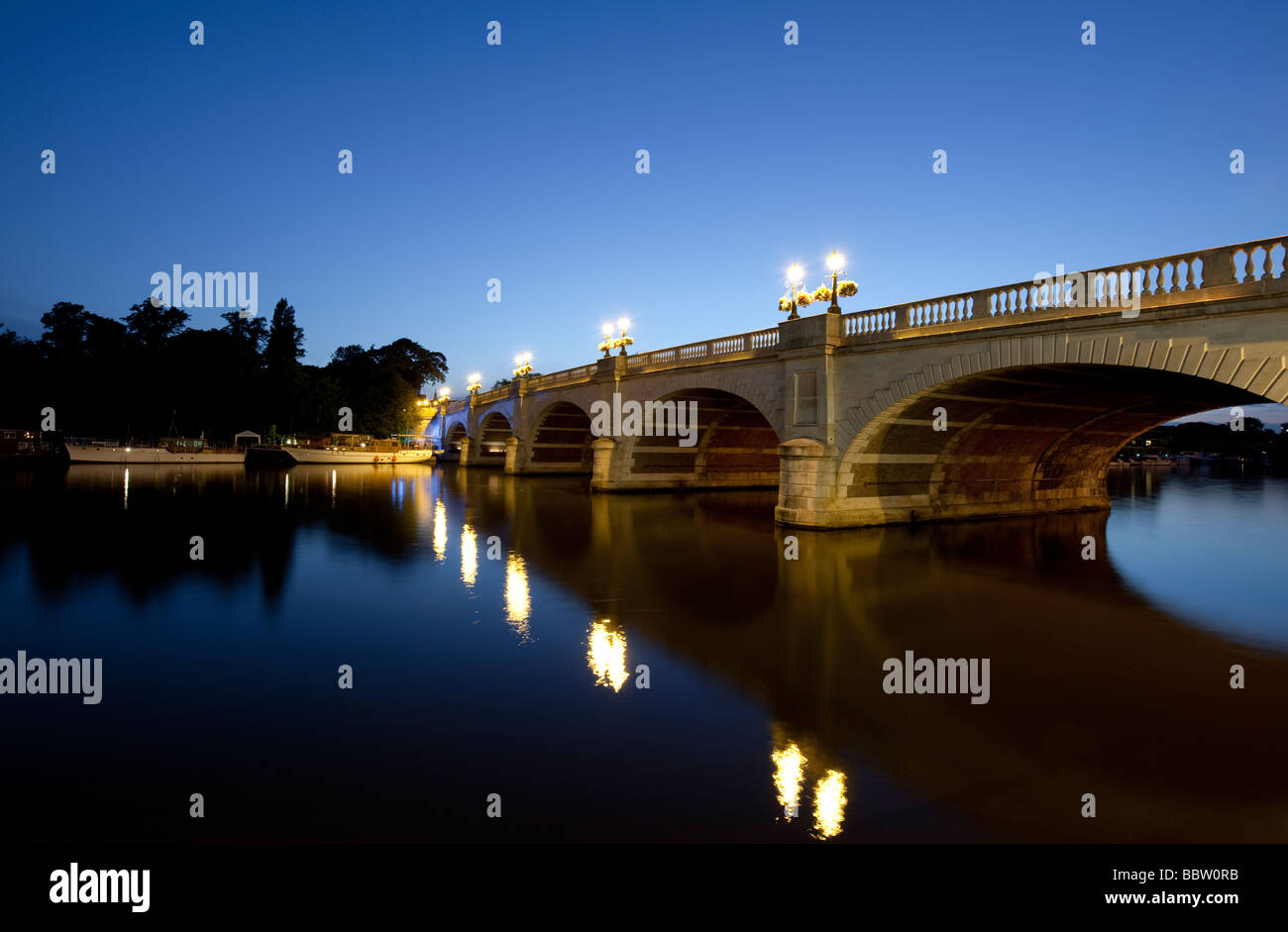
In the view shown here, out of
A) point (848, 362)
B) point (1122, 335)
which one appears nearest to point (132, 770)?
point (1122, 335)

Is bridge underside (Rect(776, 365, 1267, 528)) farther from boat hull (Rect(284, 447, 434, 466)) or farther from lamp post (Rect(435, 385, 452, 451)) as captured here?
lamp post (Rect(435, 385, 452, 451))

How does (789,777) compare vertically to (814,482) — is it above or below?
below

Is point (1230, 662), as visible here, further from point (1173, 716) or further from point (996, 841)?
point (996, 841)

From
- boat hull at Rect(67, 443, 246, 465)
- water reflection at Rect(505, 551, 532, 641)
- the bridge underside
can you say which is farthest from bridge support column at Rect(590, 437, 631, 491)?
boat hull at Rect(67, 443, 246, 465)

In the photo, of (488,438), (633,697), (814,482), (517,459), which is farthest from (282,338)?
(633,697)

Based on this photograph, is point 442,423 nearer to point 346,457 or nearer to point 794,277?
point 346,457

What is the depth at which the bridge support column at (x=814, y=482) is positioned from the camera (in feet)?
67.8

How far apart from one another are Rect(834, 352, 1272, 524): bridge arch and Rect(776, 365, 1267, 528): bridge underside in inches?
1.7

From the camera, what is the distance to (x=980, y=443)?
23.1 m

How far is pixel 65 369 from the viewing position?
63.9m

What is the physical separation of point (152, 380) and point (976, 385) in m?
74.3

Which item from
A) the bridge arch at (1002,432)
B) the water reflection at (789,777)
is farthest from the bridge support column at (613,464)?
the water reflection at (789,777)
